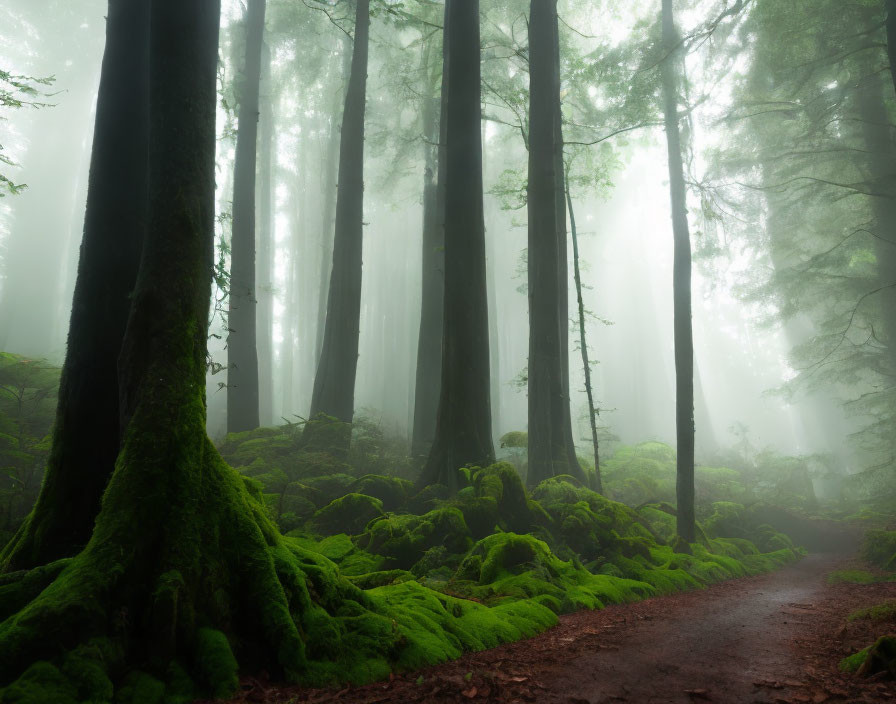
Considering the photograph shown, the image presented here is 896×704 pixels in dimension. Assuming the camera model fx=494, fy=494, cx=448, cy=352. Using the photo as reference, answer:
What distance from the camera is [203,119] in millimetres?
4094

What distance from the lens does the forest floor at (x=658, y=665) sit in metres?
2.88

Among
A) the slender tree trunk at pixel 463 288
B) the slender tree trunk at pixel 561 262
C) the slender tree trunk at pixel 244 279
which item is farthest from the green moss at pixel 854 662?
the slender tree trunk at pixel 244 279

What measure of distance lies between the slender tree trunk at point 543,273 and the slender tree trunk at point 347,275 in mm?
4383

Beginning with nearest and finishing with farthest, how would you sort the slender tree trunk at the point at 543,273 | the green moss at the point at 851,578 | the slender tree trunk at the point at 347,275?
the green moss at the point at 851,578
the slender tree trunk at the point at 543,273
the slender tree trunk at the point at 347,275

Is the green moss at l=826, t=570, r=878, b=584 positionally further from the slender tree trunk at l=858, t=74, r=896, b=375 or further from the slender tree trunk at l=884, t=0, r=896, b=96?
the slender tree trunk at l=858, t=74, r=896, b=375

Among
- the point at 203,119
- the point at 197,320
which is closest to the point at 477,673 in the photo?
the point at 197,320

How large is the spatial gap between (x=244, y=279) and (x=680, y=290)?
10817 mm

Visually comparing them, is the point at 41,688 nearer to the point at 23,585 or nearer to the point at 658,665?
the point at 23,585

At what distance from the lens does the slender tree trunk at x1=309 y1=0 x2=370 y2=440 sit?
12414 millimetres

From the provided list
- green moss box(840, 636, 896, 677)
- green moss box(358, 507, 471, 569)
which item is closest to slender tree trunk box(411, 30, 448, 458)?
green moss box(358, 507, 471, 569)

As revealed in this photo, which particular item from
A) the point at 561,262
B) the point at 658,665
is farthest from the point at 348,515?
the point at 561,262

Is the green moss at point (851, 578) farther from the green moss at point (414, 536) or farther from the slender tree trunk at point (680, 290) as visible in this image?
the green moss at point (414, 536)

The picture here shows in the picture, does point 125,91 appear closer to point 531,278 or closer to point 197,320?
point 197,320

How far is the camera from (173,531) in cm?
305
